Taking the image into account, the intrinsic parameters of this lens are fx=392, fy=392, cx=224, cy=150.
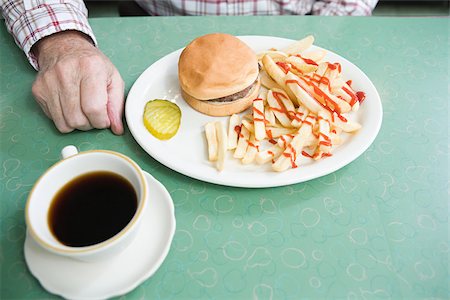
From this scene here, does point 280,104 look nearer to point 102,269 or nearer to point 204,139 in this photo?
point 204,139

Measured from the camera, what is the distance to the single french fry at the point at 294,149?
3.91 feet

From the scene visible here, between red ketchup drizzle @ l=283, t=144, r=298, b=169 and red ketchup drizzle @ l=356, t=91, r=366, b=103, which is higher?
red ketchup drizzle @ l=356, t=91, r=366, b=103

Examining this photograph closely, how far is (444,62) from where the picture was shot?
5.54 ft

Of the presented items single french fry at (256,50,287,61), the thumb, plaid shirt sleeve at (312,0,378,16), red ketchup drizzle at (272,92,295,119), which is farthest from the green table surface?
plaid shirt sleeve at (312,0,378,16)

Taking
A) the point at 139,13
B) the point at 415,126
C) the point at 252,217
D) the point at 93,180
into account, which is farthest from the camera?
the point at 139,13

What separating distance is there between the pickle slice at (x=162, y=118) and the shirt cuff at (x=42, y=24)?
18.5 inches

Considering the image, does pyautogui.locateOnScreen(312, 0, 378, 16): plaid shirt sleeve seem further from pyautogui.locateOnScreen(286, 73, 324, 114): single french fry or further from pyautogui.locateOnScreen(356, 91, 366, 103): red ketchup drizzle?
pyautogui.locateOnScreen(286, 73, 324, 114): single french fry

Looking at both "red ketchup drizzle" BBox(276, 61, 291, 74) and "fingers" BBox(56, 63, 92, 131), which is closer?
"fingers" BBox(56, 63, 92, 131)

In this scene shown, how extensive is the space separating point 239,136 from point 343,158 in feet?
1.12

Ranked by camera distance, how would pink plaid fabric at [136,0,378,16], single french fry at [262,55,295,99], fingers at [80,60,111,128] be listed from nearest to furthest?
fingers at [80,60,111,128] < single french fry at [262,55,295,99] < pink plaid fabric at [136,0,378,16]

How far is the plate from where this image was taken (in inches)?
46.6

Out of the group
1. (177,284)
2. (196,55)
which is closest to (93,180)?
(177,284)

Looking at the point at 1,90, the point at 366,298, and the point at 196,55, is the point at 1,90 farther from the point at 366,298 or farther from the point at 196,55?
the point at 366,298

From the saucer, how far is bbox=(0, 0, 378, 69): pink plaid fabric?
907mm
